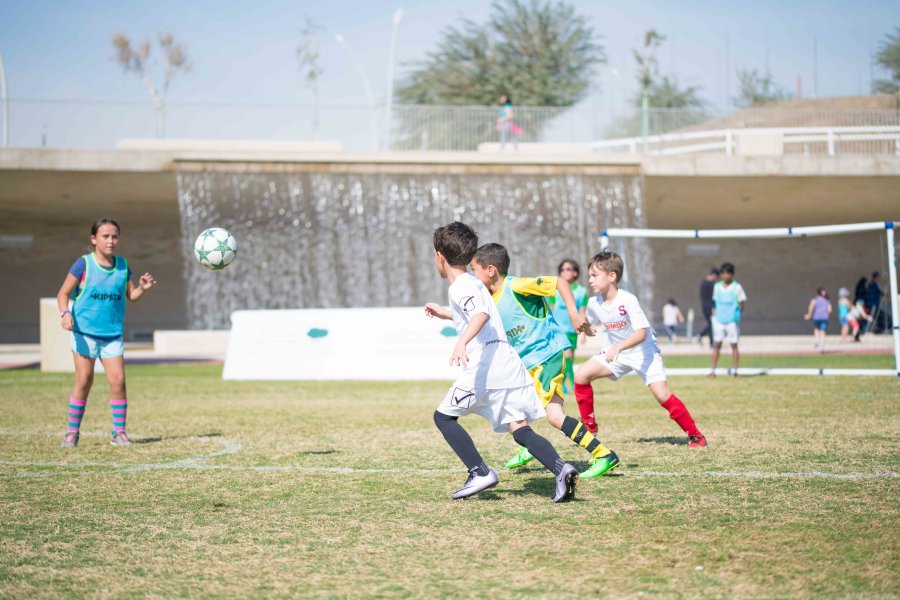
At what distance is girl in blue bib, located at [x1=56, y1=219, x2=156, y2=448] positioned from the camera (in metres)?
8.06

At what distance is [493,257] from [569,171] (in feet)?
75.7

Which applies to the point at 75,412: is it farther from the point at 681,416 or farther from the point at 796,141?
the point at 796,141

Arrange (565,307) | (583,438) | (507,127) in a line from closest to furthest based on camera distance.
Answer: (583,438) → (565,307) → (507,127)

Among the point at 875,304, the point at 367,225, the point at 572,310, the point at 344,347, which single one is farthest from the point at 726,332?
the point at 367,225

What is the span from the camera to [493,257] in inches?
252

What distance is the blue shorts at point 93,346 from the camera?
8094 mm

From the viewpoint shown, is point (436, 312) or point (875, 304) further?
point (875, 304)

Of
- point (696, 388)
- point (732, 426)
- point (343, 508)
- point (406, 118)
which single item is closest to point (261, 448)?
point (343, 508)

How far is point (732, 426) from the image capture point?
905cm

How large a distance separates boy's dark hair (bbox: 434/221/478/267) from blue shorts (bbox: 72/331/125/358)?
383 cm

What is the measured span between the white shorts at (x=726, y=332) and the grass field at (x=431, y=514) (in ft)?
20.7

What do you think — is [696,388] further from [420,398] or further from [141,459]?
[141,459]

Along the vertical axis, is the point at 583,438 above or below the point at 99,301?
below

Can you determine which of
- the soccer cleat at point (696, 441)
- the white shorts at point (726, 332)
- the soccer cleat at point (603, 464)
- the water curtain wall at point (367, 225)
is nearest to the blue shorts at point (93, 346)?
the soccer cleat at point (603, 464)
